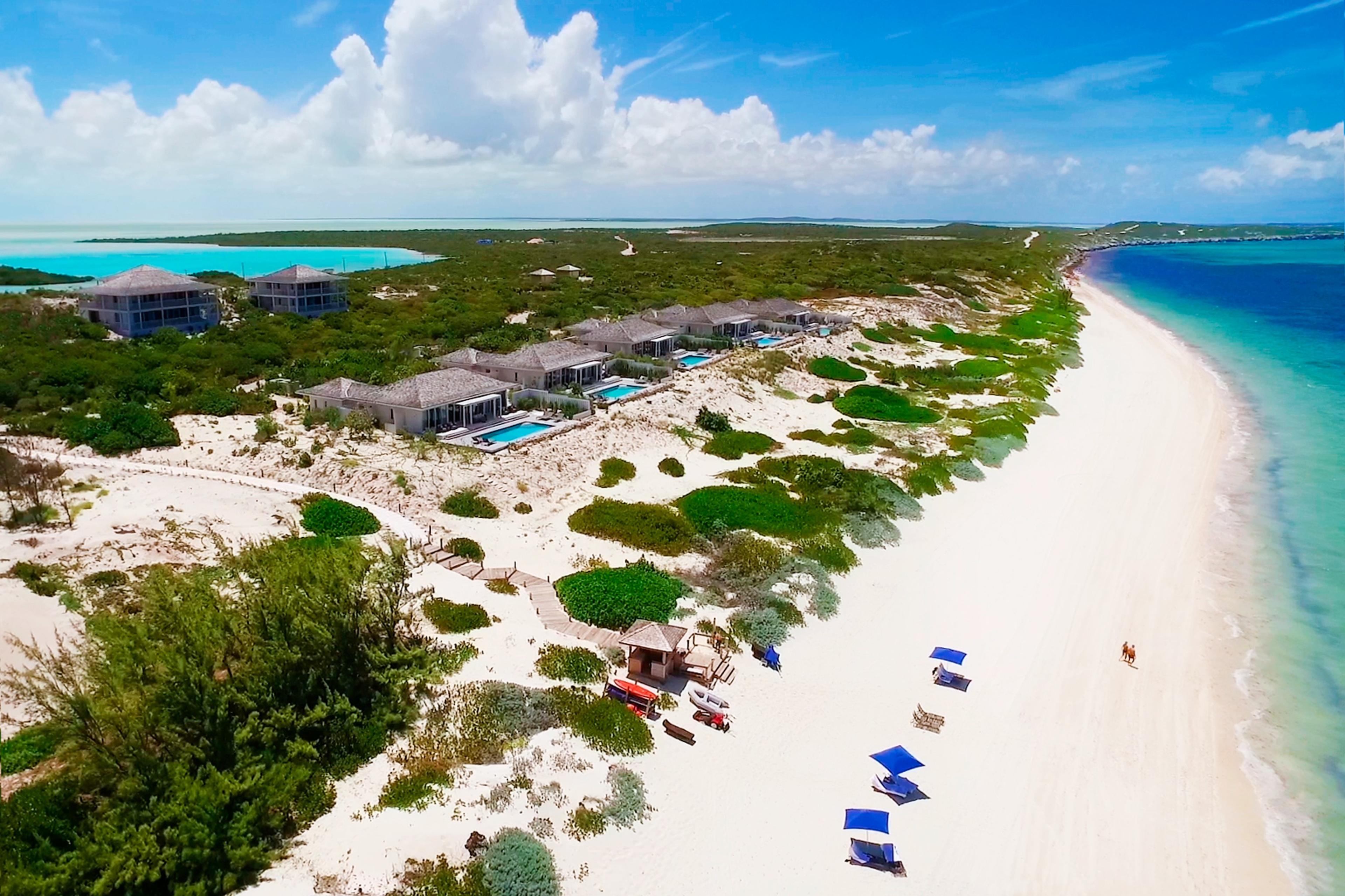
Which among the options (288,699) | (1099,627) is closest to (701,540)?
(1099,627)

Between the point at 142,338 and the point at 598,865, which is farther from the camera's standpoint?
the point at 142,338

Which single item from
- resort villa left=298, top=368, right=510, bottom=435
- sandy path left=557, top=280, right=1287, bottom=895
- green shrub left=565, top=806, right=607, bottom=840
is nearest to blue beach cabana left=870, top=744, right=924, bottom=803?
sandy path left=557, top=280, right=1287, bottom=895

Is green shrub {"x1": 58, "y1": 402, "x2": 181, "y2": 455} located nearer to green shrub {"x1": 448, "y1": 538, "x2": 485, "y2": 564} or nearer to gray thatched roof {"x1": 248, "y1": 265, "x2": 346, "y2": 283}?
green shrub {"x1": 448, "y1": 538, "x2": 485, "y2": 564}

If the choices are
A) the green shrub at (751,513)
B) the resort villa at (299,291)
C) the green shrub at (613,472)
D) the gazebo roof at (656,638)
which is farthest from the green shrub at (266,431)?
the resort villa at (299,291)

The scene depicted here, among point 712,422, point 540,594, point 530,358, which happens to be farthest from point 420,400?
point 540,594

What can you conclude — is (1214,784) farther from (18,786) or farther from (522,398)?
(522,398)

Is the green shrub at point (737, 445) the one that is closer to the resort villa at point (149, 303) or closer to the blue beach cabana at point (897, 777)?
the blue beach cabana at point (897, 777)
